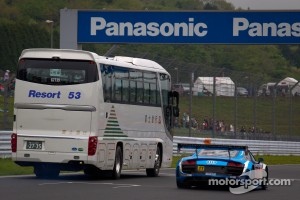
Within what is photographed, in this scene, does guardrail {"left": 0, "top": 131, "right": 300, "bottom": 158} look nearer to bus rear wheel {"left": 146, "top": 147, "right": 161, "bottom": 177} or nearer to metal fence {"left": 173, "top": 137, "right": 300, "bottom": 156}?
metal fence {"left": 173, "top": 137, "right": 300, "bottom": 156}

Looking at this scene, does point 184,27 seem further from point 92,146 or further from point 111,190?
point 111,190

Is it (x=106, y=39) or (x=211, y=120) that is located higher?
(x=106, y=39)

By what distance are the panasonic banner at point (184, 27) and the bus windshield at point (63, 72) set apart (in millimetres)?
11100

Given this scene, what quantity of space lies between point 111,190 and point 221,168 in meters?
2.43

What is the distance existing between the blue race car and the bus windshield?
377 centimetres

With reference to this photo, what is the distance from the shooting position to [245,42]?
35906 mm

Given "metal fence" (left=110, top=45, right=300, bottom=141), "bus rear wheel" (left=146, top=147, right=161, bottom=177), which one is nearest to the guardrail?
"metal fence" (left=110, top=45, right=300, bottom=141)

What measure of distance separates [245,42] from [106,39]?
192 inches

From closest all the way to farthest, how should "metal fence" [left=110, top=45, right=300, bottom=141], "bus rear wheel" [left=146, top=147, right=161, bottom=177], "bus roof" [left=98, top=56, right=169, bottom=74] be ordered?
"bus roof" [left=98, top=56, right=169, bottom=74] → "bus rear wheel" [left=146, top=147, right=161, bottom=177] → "metal fence" [left=110, top=45, right=300, bottom=141]

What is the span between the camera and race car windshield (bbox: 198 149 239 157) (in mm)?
22505

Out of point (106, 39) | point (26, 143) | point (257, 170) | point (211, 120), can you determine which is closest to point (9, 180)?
point (26, 143)

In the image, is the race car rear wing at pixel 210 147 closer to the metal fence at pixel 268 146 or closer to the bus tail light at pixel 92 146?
the bus tail light at pixel 92 146

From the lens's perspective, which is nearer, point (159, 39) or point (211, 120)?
point (159, 39)

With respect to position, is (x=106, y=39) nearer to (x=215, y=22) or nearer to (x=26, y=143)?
(x=215, y=22)
